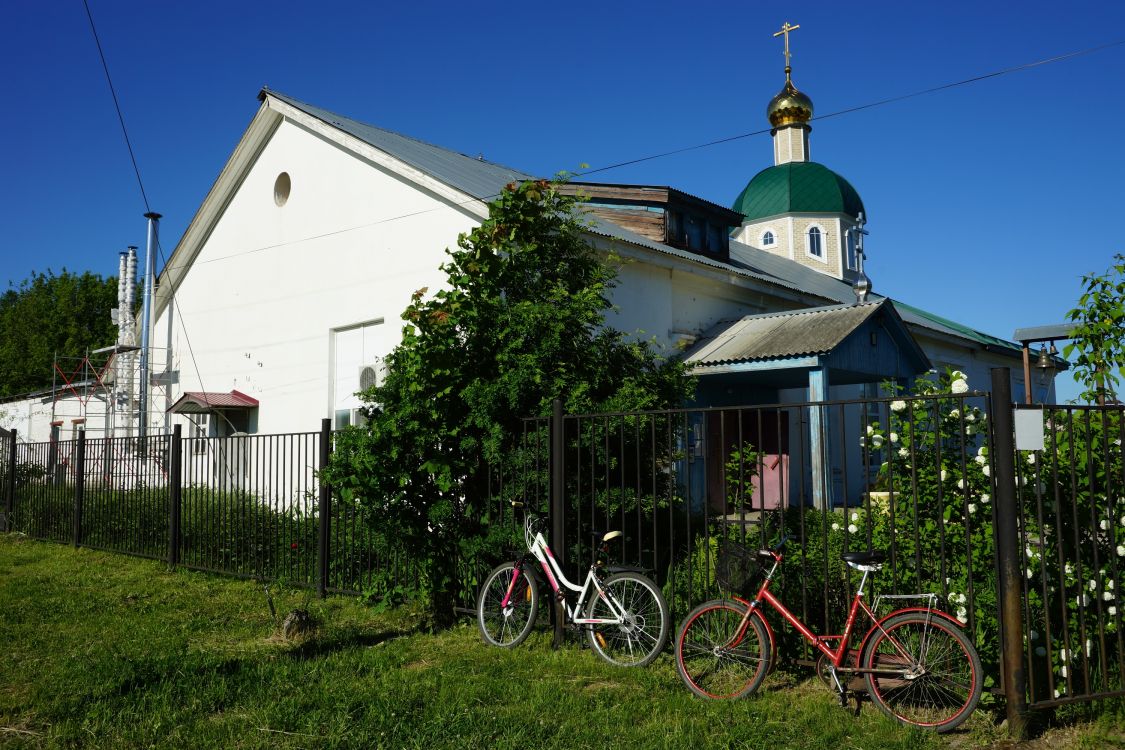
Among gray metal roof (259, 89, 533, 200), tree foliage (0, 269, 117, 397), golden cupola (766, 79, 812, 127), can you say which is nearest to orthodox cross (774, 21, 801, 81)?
golden cupola (766, 79, 812, 127)

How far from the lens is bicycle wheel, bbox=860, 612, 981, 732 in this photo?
4484 millimetres

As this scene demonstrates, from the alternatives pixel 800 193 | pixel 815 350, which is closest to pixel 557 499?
pixel 815 350

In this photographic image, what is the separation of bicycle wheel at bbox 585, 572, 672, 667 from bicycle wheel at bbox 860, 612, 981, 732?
143 centimetres

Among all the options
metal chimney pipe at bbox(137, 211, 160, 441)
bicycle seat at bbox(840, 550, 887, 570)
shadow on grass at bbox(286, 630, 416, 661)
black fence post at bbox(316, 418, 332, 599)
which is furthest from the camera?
metal chimney pipe at bbox(137, 211, 160, 441)

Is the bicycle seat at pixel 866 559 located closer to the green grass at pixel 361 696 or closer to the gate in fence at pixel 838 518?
the gate in fence at pixel 838 518

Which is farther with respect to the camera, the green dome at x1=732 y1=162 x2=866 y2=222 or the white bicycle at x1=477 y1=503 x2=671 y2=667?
the green dome at x1=732 y1=162 x2=866 y2=222

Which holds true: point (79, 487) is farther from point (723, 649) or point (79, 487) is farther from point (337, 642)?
point (723, 649)

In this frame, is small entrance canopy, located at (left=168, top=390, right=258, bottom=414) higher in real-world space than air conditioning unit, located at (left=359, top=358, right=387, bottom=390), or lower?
lower

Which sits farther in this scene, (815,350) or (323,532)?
(815,350)

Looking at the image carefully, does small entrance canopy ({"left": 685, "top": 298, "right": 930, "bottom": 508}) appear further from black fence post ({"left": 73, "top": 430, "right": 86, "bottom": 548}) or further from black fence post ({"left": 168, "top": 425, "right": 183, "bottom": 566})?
black fence post ({"left": 73, "top": 430, "right": 86, "bottom": 548})

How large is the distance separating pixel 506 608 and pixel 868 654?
2818mm

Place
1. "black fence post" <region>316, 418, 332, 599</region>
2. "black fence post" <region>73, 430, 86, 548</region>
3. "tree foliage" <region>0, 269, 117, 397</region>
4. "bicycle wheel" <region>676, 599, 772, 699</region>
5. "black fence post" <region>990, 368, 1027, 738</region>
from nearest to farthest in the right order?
"black fence post" <region>990, 368, 1027, 738</region> → "bicycle wheel" <region>676, 599, 772, 699</region> → "black fence post" <region>316, 418, 332, 599</region> → "black fence post" <region>73, 430, 86, 548</region> → "tree foliage" <region>0, 269, 117, 397</region>

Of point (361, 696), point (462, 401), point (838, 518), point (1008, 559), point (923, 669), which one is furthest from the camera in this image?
point (462, 401)

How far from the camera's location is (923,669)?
4.56 metres
